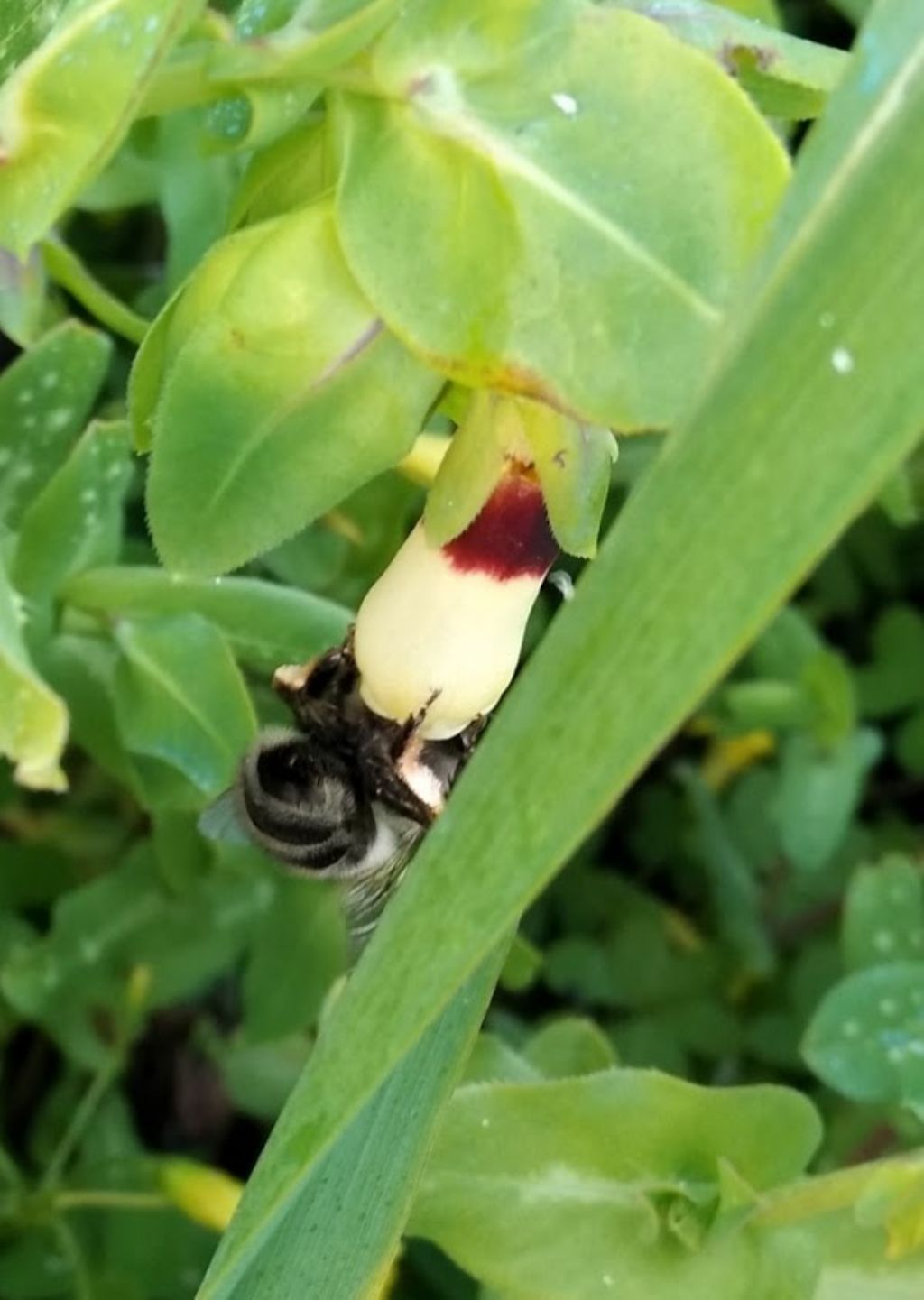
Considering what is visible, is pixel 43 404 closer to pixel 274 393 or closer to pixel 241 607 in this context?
pixel 241 607

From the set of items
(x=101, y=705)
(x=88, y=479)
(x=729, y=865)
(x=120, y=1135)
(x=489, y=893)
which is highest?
(x=489, y=893)

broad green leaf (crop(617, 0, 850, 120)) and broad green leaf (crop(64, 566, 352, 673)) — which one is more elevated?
broad green leaf (crop(617, 0, 850, 120))

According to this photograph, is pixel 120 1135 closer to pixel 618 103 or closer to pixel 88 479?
pixel 88 479

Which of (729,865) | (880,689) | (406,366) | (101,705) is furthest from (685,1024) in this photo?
(406,366)

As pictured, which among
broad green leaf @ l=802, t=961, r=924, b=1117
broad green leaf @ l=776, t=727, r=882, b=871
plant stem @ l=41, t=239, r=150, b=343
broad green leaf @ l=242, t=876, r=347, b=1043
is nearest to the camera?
plant stem @ l=41, t=239, r=150, b=343

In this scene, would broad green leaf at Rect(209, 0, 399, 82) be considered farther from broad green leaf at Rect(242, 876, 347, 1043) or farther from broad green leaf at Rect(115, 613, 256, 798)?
broad green leaf at Rect(242, 876, 347, 1043)

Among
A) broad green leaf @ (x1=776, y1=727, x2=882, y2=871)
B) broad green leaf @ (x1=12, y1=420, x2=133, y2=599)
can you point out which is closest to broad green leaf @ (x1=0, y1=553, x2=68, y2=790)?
broad green leaf @ (x1=12, y1=420, x2=133, y2=599)
